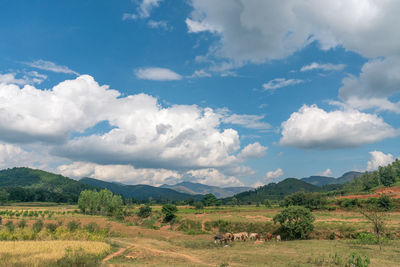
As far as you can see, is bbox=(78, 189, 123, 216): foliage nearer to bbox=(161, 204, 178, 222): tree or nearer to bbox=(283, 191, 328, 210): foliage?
bbox=(161, 204, 178, 222): tree

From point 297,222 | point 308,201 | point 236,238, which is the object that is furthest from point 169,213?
point 308,201

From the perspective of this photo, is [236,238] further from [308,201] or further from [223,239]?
[308,201]

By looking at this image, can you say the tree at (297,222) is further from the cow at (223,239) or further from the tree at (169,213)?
the tree at (169,213)

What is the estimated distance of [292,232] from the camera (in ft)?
132

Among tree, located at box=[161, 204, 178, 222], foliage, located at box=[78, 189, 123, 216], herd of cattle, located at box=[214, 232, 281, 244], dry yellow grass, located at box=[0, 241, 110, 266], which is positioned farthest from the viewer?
foliage, located at box=[78, 189, 123, 216]

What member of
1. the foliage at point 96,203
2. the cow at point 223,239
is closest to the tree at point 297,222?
the cow at point 223,239

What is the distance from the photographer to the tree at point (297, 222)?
3919 centimetres

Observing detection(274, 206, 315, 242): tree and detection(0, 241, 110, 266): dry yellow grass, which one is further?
detection(274, 206, 315, 242): tree

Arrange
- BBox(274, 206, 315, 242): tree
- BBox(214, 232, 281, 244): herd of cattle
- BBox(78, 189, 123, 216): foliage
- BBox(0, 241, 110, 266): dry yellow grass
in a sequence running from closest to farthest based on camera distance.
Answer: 1. BBox(0, 241, 110, 266): dry yellow grass
2. BBox(214, 232, 281, 244): herd of cattle
3. BBox(274, 206, 315, 242): tree
4. BBox(78, 189, 123, 216): foliage

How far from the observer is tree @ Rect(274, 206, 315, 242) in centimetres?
3919

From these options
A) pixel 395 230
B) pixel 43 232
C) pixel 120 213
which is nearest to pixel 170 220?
pixel 120 213

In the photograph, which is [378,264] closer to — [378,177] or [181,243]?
[181,243]

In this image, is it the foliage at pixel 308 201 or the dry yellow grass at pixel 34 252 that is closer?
the dry yellow grass at pixel 34 252

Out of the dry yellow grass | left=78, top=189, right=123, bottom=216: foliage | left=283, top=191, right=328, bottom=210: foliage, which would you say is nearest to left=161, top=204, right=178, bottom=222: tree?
left=78, top=189, right=123, bottom=216: foliage
